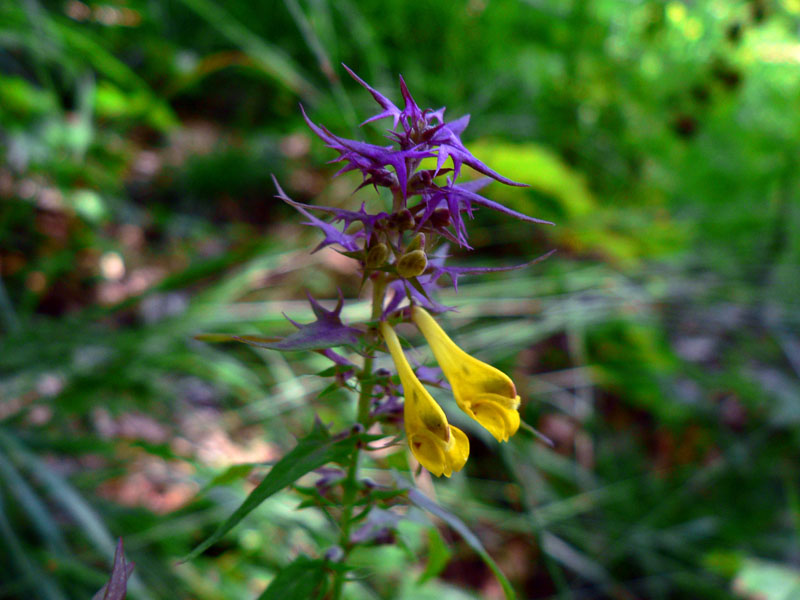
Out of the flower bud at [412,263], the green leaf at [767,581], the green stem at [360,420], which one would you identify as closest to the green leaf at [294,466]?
the green stem at [360,420]

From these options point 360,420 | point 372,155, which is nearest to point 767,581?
point 360,420

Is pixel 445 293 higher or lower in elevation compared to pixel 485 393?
higher

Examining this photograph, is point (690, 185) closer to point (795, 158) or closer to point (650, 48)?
point (795, 158)

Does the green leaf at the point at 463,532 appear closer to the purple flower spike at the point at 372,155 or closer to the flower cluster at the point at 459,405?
the flower cluster at the point at 459,405

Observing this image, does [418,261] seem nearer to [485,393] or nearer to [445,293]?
[485,393]

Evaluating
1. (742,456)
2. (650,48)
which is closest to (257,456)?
(742,456)

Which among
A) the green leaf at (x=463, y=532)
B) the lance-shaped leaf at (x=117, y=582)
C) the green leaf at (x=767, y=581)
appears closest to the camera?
the lance-shaped leaf at (x=117, y=582)
